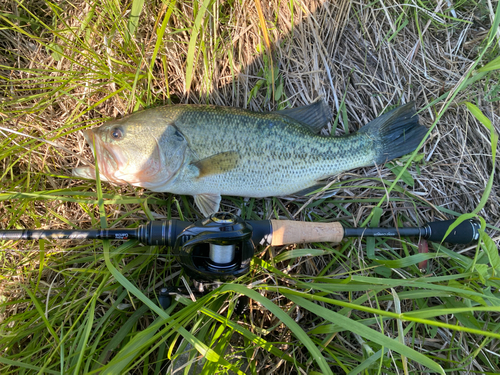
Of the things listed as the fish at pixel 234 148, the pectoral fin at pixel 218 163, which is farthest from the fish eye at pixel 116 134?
the pectoral fin at pixel 218 163

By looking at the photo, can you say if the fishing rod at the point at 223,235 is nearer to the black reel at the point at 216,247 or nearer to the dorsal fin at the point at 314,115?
the black reel at the point at 216,247

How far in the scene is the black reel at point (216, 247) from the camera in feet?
5.57

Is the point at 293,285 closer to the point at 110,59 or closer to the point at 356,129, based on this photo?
the point at 356,129

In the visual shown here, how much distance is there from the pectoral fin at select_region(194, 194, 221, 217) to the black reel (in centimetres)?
70

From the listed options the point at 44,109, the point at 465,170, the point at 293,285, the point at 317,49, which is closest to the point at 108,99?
the point at 44,109

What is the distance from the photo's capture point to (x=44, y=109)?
2.87 meters

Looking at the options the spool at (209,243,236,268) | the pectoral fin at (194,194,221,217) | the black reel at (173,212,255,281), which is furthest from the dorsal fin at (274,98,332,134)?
the spool at (209,243,236,268)

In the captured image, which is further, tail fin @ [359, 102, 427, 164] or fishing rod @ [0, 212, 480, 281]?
tail fin @ [359, 102, 427, 164]

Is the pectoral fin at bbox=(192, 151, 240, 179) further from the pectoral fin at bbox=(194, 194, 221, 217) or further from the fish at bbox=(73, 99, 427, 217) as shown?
the pectoral fin at bbox=(194, 194, 221, 217)

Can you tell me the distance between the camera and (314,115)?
2846mm

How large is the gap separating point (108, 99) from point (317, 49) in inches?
85.8

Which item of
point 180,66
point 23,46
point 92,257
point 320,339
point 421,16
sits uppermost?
point 23,46

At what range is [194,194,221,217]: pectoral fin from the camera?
2.61 m

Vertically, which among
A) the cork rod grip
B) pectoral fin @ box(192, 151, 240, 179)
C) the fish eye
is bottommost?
the cork rod grip
